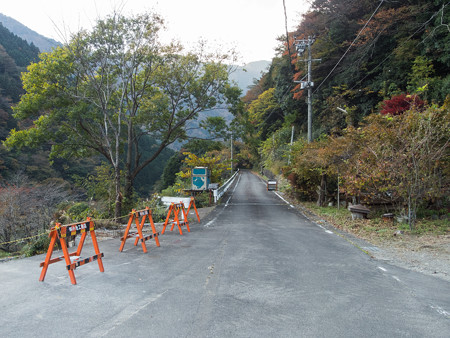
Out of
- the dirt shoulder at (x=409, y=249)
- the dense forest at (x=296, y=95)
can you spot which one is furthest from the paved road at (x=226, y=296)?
the dense forest at (x=296, y=95)

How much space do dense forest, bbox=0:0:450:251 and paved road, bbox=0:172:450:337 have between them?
A: 4.76m

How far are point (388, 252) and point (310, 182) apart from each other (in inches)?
429

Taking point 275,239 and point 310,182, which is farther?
point 310,182

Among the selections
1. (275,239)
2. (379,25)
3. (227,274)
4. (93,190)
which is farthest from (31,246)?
(379,25)

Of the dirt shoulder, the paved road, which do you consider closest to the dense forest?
the dirt shoulder

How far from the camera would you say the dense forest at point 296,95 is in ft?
34.2

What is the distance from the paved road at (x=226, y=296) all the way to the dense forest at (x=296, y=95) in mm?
4763

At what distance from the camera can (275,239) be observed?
896cm

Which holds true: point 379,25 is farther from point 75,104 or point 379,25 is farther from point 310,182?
point 75,104

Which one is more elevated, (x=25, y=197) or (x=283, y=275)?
Result: (x=25, y=197)

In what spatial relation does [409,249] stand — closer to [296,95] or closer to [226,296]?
[226,296]

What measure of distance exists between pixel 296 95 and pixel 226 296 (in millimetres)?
26705

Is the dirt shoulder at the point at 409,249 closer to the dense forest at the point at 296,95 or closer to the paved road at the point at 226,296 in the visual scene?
the paved road at the point at 226,296

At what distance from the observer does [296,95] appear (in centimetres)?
2875
